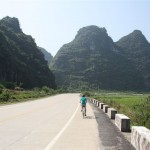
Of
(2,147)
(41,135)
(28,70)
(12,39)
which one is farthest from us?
(12,39)

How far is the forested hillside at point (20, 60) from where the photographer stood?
129125 mm

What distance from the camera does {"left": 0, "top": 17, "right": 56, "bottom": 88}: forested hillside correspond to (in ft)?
424

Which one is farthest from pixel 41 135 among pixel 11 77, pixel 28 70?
pixel 28 70

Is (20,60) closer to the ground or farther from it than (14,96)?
farther from it

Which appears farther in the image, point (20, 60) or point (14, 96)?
point (20, 60)

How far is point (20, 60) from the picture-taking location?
14362 centimetres

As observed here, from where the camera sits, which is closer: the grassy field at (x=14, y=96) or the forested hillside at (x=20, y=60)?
the grassy field at (x=14, y=96)

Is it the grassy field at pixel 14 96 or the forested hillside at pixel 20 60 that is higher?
the forested hillside at pixel 20 60

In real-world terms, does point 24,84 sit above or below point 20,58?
below

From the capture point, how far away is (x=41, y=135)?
15156mm

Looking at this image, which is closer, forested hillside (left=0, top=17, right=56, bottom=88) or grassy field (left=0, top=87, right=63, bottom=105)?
grassy field (left=0, top=87, right=63, bottom=105)

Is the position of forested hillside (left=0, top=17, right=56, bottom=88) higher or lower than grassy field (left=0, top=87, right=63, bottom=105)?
higher

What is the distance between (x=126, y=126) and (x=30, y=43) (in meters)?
152

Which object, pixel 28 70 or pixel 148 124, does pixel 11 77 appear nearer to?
pixel 28 70
